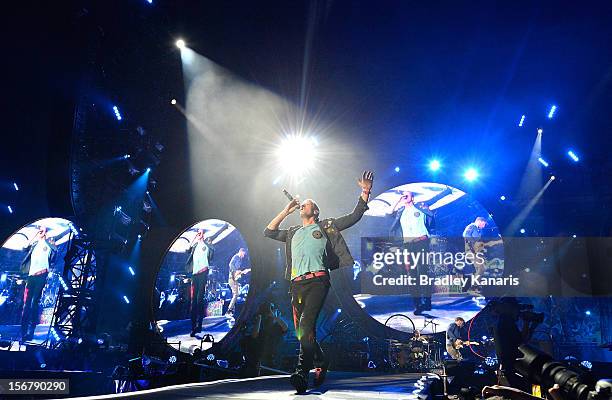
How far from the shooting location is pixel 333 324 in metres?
11.2

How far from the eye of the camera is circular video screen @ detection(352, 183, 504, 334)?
10.9 m

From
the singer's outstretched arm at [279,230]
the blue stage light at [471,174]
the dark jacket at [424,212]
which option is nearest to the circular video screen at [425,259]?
the dark jacket at [424,212]

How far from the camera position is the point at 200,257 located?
11.8m

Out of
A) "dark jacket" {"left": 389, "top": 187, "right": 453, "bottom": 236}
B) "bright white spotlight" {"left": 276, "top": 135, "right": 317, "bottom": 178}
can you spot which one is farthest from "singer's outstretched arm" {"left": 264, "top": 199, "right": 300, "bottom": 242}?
"bright white spotlight" {"left": 276, "top": 135, "right": 317, "bottom": 178}

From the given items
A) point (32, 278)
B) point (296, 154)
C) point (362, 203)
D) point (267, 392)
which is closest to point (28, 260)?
point (32, 278)

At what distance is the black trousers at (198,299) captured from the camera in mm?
11398

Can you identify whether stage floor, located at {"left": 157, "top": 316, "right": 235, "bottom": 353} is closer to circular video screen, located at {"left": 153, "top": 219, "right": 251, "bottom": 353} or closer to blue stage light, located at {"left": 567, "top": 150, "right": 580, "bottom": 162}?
circular video screen, located at {"left": 153, "top": 219, "right": 251, "bottom": 353}

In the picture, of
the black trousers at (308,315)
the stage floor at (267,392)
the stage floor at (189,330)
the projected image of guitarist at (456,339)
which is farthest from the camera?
the stage floor at (189,330)

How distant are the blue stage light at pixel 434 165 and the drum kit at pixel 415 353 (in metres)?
5.23

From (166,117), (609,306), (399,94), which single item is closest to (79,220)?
(166,117)

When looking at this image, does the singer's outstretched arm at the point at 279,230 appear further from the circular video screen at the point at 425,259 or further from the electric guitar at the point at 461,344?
the electric guitar at the point at 461,344

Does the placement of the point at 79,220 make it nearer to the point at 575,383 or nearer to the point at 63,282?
the point at 63,282

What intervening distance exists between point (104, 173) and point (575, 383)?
428 inches

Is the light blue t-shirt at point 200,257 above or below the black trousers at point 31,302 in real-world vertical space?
above
